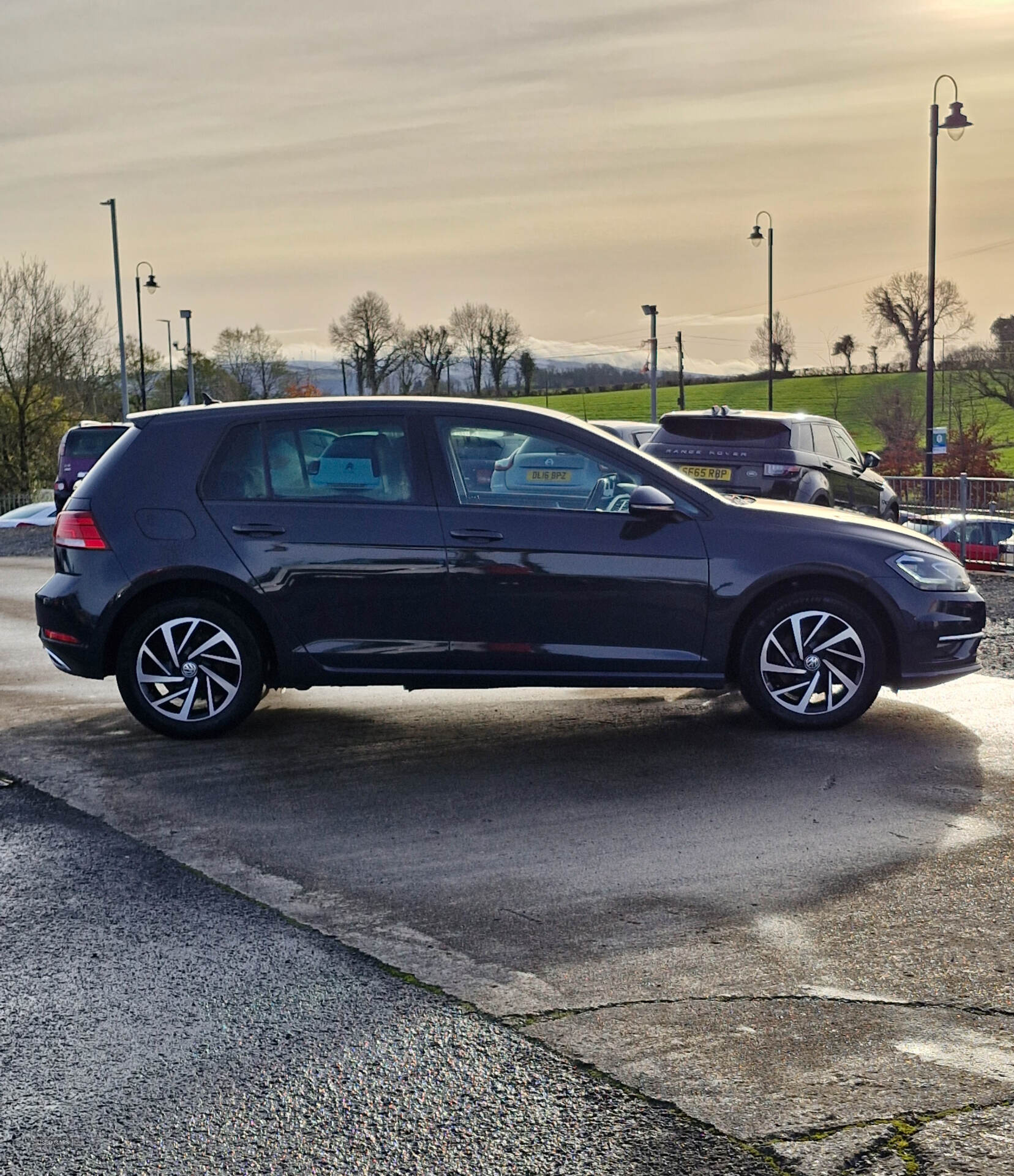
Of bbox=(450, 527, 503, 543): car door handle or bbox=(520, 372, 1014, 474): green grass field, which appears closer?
bbox=(450, 527, 503, 543): car door handle

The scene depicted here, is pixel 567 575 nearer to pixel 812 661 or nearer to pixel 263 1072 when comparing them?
pixel 812 661

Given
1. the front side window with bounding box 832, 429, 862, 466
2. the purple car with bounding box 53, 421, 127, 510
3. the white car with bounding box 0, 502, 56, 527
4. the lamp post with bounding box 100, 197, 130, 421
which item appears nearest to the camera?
the front side window with bounding box 832, 429, 862, 466

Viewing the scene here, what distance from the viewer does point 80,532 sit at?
24.3ft

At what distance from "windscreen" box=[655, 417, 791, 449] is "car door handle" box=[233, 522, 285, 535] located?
8.88 metres

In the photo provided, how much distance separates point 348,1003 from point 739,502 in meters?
4.39

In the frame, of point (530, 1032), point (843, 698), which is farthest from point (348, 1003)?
point (843, 698)

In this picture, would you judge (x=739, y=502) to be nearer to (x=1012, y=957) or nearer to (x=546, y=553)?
(x=546, y=553)

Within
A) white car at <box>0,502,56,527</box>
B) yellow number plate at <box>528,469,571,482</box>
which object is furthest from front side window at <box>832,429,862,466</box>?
white car at <box>0,502,56,527</box>

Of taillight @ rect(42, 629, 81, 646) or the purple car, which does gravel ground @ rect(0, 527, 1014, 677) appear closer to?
the purple car

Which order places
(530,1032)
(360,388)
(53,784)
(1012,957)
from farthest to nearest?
(360,388) < (53,784) < (1012,957) < (530,1032)

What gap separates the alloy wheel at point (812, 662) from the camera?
24.1 feet

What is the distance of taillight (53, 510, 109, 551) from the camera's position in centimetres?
734

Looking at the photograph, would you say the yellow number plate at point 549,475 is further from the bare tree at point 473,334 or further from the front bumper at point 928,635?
the bare tree at point 473,334

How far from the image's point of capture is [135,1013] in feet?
12.7
